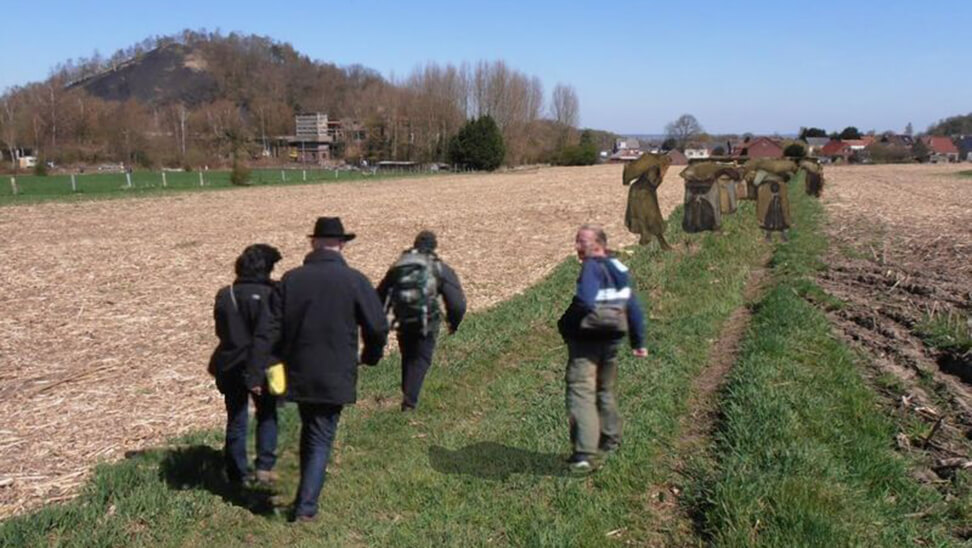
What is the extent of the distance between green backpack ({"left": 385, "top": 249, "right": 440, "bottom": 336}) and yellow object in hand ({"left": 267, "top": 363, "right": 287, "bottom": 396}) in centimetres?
165

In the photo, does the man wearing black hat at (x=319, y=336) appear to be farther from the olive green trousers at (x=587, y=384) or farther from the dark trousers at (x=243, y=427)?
the olive green trousers at (x=587, y=384)

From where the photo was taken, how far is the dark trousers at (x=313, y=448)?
5320 millimetres

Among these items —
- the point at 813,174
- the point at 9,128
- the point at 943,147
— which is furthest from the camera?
the point at 943,147

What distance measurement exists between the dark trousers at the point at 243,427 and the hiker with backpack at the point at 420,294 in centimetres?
150

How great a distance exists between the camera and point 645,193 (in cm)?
943

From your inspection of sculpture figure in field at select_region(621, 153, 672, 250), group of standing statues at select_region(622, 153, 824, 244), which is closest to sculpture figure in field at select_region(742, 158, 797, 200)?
group of standing statues at select_region(622, 153, 824, 244)

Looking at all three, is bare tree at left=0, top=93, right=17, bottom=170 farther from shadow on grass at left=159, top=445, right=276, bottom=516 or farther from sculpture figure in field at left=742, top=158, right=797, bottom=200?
sculpture figure in field at left=742, top=158, right=797, bottom=200

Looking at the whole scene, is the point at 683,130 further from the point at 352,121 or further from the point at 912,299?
the point at 352,121

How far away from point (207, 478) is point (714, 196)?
7856 millimetres

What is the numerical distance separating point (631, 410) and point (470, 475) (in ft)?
6.95

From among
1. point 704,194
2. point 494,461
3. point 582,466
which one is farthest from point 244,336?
point 704,194

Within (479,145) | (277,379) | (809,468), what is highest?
(479,145)

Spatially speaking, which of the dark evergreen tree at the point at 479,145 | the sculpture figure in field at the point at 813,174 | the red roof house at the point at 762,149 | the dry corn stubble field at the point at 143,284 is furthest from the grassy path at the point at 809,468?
the dark evergreen tree at the point at 479,145

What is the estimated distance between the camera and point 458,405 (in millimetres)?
8094
